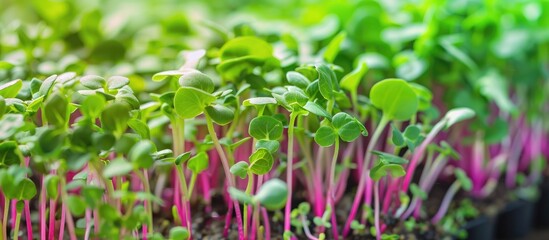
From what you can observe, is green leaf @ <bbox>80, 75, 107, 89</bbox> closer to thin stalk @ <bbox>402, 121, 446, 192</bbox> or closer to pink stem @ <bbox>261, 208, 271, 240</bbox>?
pink stem @ <bbox>261, 208, 271, 240</bbox>

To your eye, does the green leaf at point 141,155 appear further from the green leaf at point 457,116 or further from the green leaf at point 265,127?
the green leaf at point 457,116

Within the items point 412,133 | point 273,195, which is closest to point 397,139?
point 412,133

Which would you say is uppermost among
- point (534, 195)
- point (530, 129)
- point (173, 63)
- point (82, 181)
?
point (173, 63)

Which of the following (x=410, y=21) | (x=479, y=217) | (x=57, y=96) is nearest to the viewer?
(x=57, y=96)

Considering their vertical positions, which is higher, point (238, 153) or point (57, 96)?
point (57, 96)

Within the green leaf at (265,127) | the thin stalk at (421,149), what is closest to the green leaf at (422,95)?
the thin stalk at (421,149)

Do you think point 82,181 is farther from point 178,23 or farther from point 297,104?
point 178,23

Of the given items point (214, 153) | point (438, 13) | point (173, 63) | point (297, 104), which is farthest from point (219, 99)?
point (438, 13)

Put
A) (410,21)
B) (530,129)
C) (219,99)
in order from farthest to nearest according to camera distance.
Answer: (530,129) < (410,21) < (219,99)
